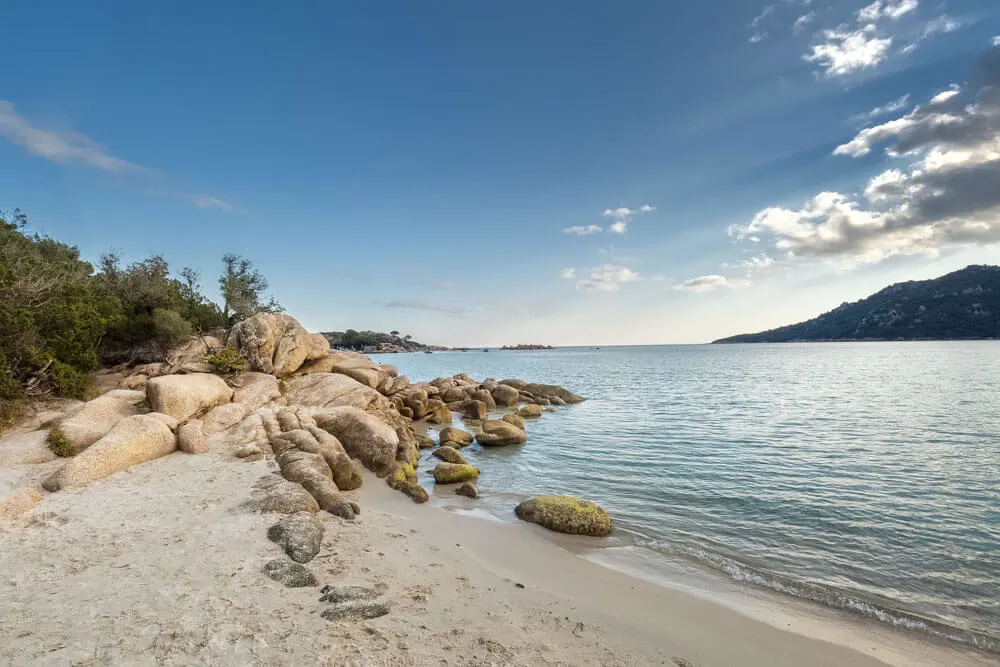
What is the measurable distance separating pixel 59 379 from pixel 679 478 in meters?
23.0

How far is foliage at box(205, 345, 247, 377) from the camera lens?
66.7 ft

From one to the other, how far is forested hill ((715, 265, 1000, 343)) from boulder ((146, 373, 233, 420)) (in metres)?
195

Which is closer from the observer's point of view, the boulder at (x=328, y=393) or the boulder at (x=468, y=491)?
the boulder at (x=468, y=491)

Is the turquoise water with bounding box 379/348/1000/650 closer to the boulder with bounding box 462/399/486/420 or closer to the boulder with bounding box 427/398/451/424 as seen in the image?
the boulder with bounding box 462/399/486/420

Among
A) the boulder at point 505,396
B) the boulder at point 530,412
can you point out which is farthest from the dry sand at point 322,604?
the boulder at point 505,396

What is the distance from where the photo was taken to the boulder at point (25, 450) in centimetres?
1143

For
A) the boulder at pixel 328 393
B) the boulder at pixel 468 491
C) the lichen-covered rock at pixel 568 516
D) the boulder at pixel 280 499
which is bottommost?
the boulder at pixel 468 491

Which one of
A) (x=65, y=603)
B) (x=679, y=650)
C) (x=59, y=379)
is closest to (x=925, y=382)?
(x=679, y=650)

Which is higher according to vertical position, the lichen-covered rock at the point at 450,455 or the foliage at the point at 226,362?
the foliage at the point at 226,362

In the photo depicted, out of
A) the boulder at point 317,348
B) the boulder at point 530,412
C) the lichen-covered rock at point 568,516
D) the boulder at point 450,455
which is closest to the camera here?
the lichen-covered rock at point 568,516

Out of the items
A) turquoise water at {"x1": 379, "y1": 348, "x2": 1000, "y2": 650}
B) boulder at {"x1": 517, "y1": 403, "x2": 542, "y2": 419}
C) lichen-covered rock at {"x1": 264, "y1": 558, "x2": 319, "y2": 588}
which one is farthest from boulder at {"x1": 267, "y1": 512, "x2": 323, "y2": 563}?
boulder at {"x1": 517, "y1": 403, "x2": 542, "y2": 419}

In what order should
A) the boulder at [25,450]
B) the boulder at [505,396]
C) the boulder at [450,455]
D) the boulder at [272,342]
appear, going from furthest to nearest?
the boulder at [505,396] → the boulder at [272,342] → the boulder at [450,455] → the boulder at [25,450]

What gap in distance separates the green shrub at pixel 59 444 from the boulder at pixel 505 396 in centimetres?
2856

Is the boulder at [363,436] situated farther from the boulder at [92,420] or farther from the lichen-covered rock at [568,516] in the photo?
the boulder at [92,420]
